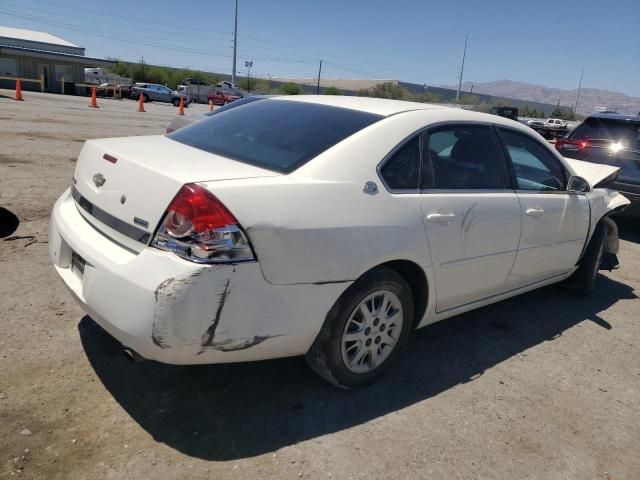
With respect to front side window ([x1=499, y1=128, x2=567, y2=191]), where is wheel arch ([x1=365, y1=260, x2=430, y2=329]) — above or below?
below

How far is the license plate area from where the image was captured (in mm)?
2639

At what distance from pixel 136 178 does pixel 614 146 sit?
750 cm

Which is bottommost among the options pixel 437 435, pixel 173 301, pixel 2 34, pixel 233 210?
pixel 437 435

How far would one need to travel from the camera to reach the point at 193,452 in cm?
240

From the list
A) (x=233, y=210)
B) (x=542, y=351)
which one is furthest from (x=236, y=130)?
(x=542, y=351)

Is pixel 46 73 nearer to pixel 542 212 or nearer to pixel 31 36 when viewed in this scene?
pixel 31 36

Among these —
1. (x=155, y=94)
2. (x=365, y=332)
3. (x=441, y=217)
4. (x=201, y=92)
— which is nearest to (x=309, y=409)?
(x=365, y=332)

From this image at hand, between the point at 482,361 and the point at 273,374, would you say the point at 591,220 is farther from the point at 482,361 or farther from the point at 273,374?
the point at 273,374

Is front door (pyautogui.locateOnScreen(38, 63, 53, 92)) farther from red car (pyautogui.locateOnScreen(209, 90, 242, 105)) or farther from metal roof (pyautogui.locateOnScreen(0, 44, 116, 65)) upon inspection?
red car (pyautogui.locateOnScreen(209, 90, 242, 105))

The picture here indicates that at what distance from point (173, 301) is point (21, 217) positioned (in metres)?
4.00

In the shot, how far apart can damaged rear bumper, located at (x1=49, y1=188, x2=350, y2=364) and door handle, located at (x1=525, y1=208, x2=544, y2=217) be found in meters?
1.78

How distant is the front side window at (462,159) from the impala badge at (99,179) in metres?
1.77

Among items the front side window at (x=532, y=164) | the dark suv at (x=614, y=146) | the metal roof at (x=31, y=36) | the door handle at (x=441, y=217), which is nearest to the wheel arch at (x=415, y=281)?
the door handle at (x=441, y=217)

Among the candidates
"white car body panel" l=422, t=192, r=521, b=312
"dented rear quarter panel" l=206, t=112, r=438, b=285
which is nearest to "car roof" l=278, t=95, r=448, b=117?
"dented rear quarter panel" l=206, t=112, r=438, b=285
